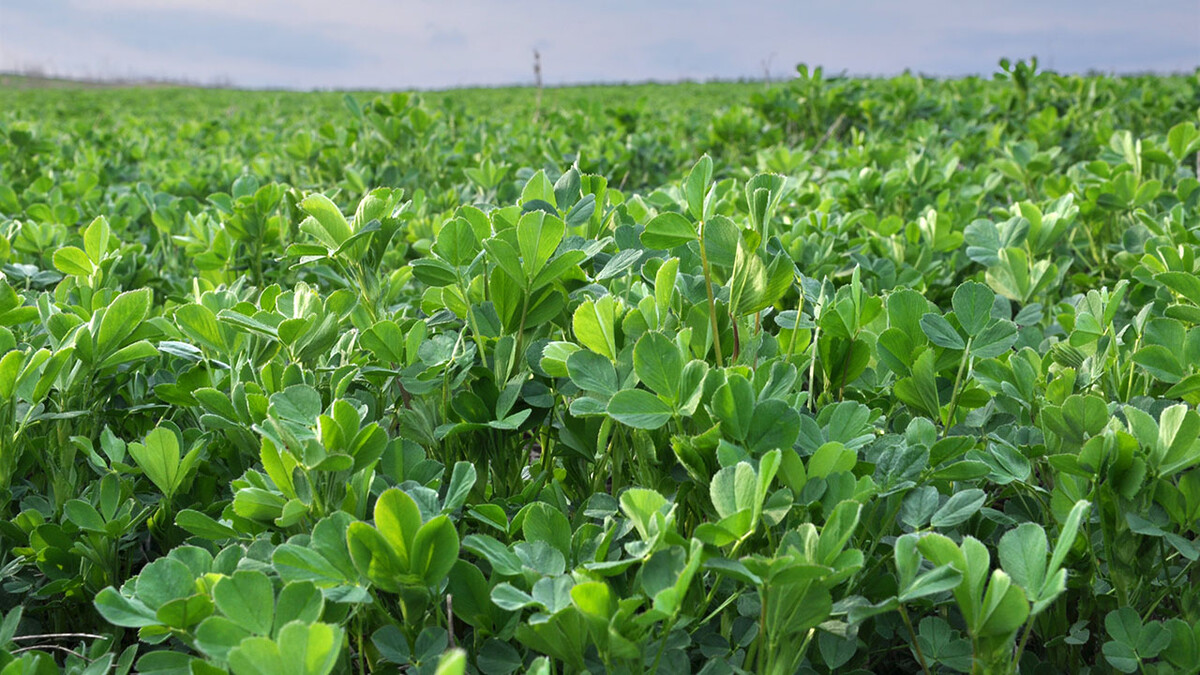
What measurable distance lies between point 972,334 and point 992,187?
6.75ft

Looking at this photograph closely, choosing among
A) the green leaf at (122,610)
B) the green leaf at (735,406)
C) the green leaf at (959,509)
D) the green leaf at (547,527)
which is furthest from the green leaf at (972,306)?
the green leaf at (122,610)

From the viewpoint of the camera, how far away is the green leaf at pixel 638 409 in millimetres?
878

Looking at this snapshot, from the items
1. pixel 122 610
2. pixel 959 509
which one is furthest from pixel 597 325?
pixel 122 610

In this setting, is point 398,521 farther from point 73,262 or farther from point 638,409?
point 73,262

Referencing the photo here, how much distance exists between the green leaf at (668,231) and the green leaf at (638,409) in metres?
0.27

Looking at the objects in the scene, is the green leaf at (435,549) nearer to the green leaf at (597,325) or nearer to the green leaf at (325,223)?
the green leaf at (597,325)

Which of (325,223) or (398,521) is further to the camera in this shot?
(325,223)

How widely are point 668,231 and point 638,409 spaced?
297 millimetres

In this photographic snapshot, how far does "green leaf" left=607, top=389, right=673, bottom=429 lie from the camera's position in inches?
34.6

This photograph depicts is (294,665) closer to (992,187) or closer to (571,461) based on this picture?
(571,461)

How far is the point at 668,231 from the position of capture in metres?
1.09

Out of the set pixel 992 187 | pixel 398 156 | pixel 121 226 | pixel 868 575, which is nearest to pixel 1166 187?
pixel 992 187

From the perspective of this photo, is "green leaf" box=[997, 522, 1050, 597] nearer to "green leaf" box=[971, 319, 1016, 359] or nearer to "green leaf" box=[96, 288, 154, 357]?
"green leaf" box=[971, 319, 1016, 359]

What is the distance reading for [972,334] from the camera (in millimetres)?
1085
